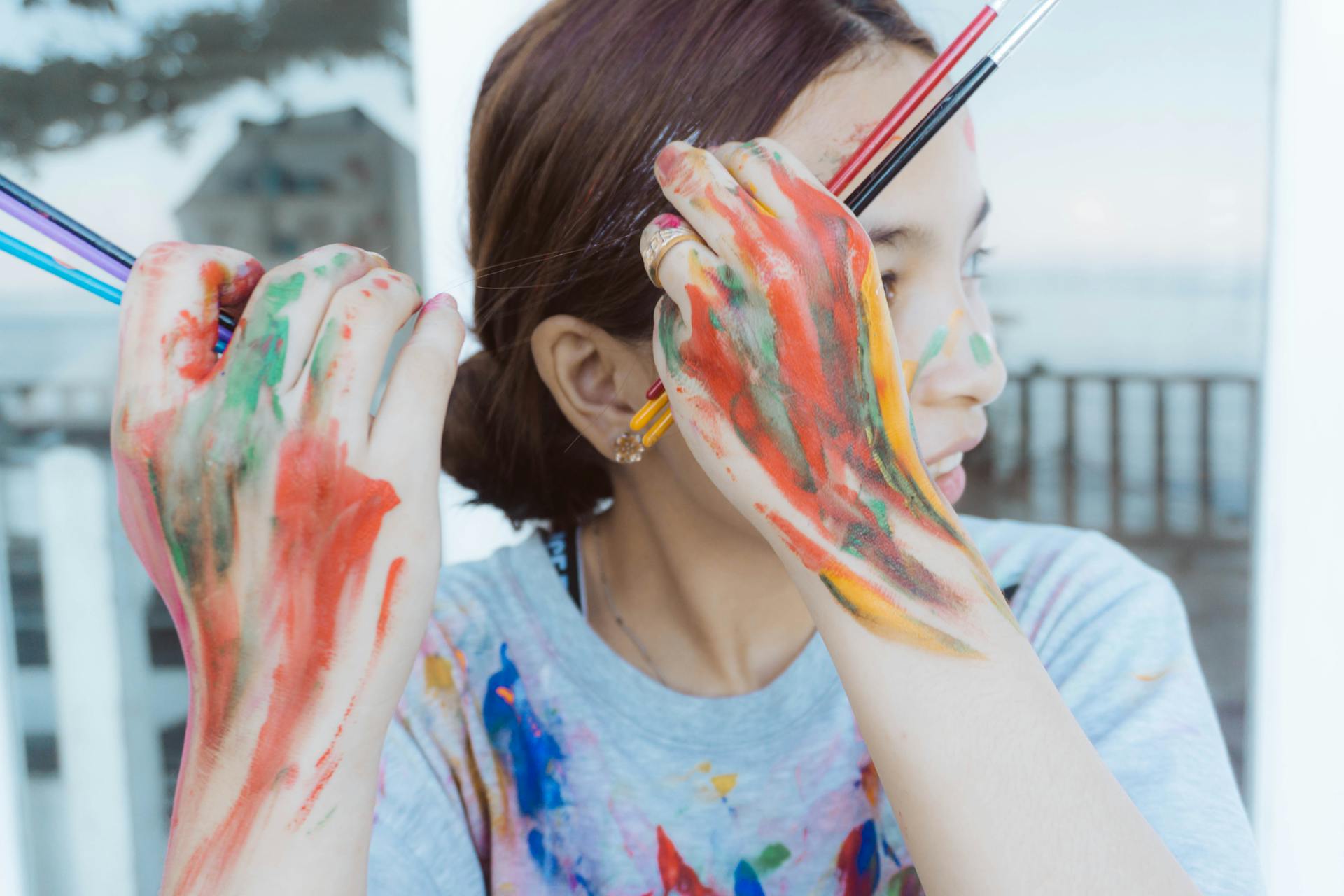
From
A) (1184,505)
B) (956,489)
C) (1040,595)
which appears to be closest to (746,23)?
(956,489)

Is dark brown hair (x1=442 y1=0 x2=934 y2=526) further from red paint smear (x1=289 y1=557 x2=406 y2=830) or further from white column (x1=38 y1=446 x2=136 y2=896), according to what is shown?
white column (x1=38 y1=446 x2=136 y2=896)

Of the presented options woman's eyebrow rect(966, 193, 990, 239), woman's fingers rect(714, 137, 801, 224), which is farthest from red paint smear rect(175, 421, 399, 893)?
woman's eyebrow rect(966, 193, 990, 239)

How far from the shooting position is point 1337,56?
42.0 inches

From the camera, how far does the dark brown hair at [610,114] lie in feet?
1.91

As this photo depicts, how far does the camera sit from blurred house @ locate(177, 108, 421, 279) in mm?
1235

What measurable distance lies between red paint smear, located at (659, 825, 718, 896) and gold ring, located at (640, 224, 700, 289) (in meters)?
0.43

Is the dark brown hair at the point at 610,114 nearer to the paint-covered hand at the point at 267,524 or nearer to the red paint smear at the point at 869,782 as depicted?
the paint-covered hand at the point at 267,524

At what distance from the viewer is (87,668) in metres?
1.33

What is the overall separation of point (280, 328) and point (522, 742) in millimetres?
395

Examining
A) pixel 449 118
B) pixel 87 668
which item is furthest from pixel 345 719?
pixel 87 668

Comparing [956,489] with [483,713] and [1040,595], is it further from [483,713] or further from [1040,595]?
[483,713]

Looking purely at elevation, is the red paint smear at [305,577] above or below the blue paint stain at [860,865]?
above

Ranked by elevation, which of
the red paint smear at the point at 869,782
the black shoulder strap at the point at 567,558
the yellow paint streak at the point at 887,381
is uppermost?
the yellow paint streak at the point at 887,381

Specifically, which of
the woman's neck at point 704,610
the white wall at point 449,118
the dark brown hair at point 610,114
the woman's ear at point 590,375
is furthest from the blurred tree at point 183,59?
the woman's neck at point 704,610
